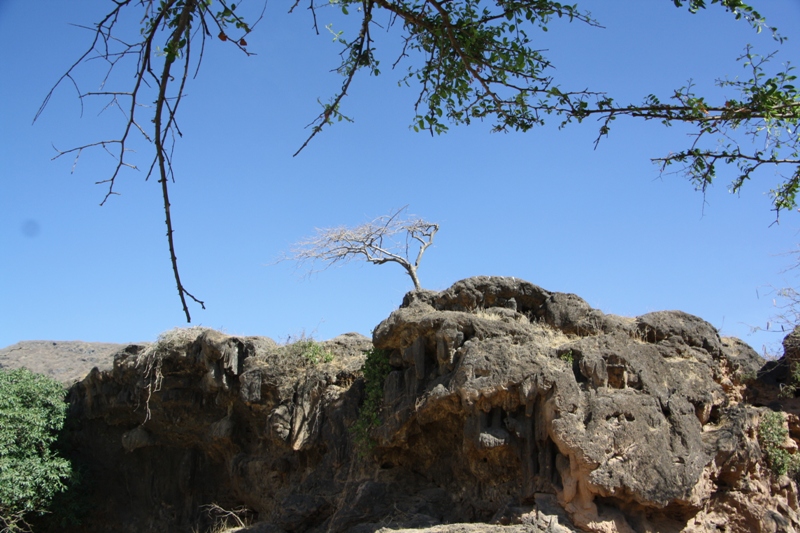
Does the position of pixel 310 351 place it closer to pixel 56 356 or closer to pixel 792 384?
pixel 792 384

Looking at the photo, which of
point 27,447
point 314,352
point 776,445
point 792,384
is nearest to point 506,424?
point 776,445

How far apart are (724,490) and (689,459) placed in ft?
3.53

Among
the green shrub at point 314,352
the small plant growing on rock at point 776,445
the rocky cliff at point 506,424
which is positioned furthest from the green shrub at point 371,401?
the small plant growing on rock at point 776,445

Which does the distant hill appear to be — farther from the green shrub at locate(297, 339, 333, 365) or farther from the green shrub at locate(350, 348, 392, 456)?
the green shrub at locate(350, 348, 392, 456)

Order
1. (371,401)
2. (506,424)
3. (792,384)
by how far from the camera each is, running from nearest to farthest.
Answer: (506,424) < (792,384) < (371,401)

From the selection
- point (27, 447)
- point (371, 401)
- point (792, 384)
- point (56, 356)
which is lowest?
point (27, 447)

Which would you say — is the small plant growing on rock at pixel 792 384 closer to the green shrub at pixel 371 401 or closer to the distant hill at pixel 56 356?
the green shrub at pixel 371 401

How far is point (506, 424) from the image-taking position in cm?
958

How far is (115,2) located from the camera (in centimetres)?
316

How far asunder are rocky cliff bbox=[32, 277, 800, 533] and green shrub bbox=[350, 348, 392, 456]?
0.05 meters

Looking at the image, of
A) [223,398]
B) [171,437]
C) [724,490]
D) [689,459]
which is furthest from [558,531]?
[171,437]

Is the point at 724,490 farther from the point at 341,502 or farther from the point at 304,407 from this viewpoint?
the point at 304,407

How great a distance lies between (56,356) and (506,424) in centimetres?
2751

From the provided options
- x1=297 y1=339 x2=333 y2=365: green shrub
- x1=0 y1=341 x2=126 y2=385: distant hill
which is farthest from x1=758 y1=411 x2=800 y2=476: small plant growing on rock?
x1=0 y1=341 x2=126 y2=385: distant hill
